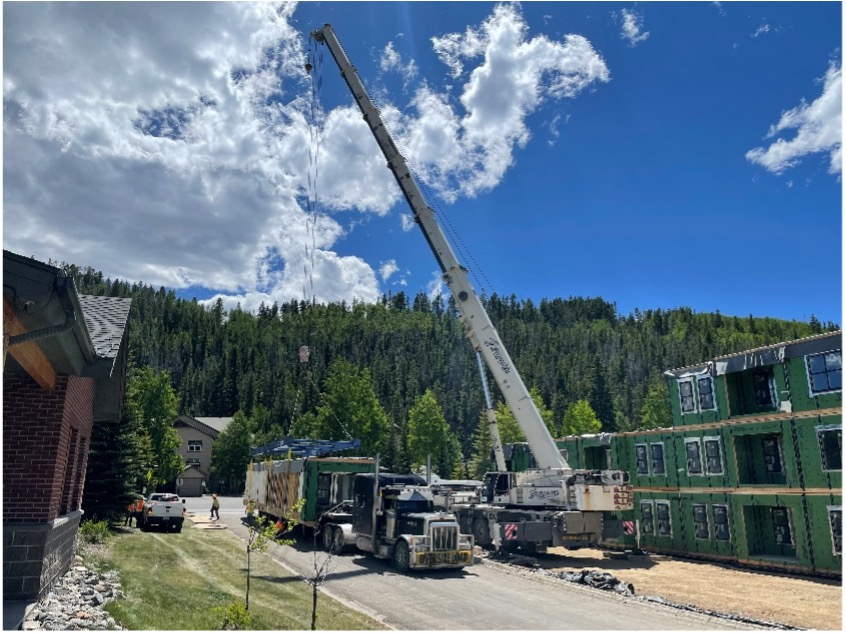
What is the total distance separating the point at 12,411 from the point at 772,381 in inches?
969

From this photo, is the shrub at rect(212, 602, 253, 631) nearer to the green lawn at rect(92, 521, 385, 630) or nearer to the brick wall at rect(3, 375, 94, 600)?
the green lawn at rect(92, 521, 385, 630)

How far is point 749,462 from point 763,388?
309 cm

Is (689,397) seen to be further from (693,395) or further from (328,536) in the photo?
(328,536)

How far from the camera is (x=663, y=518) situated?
2794 centimetres

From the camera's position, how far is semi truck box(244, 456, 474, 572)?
18547mm

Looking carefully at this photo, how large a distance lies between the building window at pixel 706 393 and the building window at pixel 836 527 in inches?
233

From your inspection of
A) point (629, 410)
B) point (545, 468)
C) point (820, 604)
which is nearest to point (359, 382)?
point (545, 468)

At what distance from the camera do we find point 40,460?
1080 cm

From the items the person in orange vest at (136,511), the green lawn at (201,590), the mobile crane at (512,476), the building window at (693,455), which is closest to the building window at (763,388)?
the building window at (693,455)

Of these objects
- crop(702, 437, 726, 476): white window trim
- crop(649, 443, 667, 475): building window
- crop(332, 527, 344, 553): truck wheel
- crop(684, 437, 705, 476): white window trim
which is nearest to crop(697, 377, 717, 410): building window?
crop(702, 437, 726, 476): white window trim

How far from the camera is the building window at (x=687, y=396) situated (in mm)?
26984

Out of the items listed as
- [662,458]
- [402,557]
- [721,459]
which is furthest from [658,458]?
[402,557]

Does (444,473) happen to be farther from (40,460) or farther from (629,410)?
(40,460)

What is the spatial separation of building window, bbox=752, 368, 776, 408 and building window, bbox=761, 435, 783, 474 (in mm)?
1369
